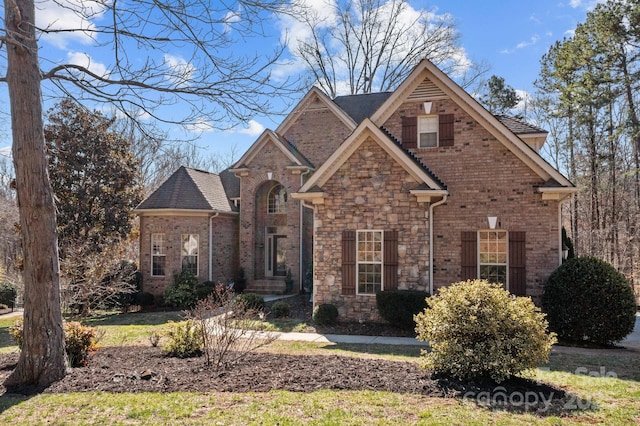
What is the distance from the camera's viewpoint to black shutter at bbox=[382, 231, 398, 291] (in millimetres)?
12656

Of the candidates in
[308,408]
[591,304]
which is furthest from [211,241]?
[308,408]

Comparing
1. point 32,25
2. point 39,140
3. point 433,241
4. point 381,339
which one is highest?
point 32,25

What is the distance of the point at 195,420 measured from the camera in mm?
5270

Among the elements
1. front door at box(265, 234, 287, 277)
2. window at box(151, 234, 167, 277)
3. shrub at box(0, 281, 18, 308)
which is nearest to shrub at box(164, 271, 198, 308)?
window at box(151, 234, 167, 277)

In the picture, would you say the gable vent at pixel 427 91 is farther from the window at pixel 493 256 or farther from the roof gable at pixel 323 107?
the roof gable at pixel 323 107

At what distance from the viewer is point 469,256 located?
12922 mm

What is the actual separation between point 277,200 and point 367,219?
917cm

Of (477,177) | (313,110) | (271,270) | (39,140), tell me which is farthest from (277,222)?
(39,140)

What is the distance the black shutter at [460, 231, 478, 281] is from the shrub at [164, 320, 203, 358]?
7454mm

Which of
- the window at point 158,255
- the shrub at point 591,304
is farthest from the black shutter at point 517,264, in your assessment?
the window at point 158,255

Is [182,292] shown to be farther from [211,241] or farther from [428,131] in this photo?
[428,131]

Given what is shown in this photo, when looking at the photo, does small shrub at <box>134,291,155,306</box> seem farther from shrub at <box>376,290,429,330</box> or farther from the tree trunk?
the tree trunk

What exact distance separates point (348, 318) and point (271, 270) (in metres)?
9.13

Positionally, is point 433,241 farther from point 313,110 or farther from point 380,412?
point 313,110
